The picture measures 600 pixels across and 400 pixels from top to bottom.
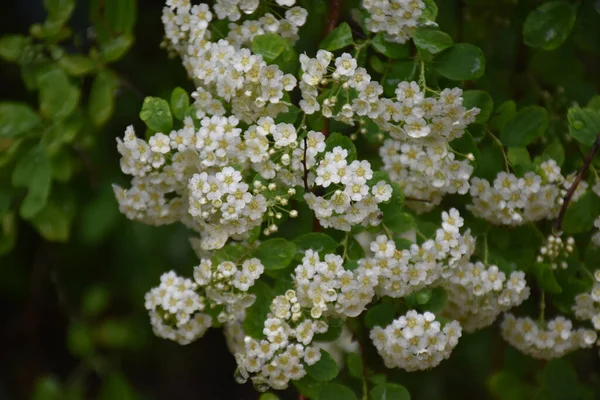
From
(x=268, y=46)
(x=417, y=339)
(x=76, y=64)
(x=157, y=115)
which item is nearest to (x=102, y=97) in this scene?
(x=76, y=64)

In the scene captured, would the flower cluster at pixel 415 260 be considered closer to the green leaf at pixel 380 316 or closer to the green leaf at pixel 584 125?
the green leaf at pixel 380 316

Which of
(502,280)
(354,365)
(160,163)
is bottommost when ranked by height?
(354,365)

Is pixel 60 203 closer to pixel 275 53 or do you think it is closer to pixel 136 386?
pixel 275 53

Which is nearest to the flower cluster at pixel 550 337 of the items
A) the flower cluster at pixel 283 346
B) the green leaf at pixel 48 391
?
the flower cluster at pixel 283 346

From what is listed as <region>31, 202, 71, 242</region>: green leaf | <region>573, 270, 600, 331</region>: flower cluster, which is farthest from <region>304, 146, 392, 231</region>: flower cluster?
<region>31, 202, 71, 242</region>: green leaf

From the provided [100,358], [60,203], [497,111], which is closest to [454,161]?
[497,111]

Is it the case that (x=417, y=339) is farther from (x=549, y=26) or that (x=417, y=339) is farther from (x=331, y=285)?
(x=549, y=26)

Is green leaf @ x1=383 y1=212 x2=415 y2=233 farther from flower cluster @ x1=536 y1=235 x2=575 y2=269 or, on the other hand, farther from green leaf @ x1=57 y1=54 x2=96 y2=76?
green leaf @ x1=57 y1=54 x2=96 y2=76
